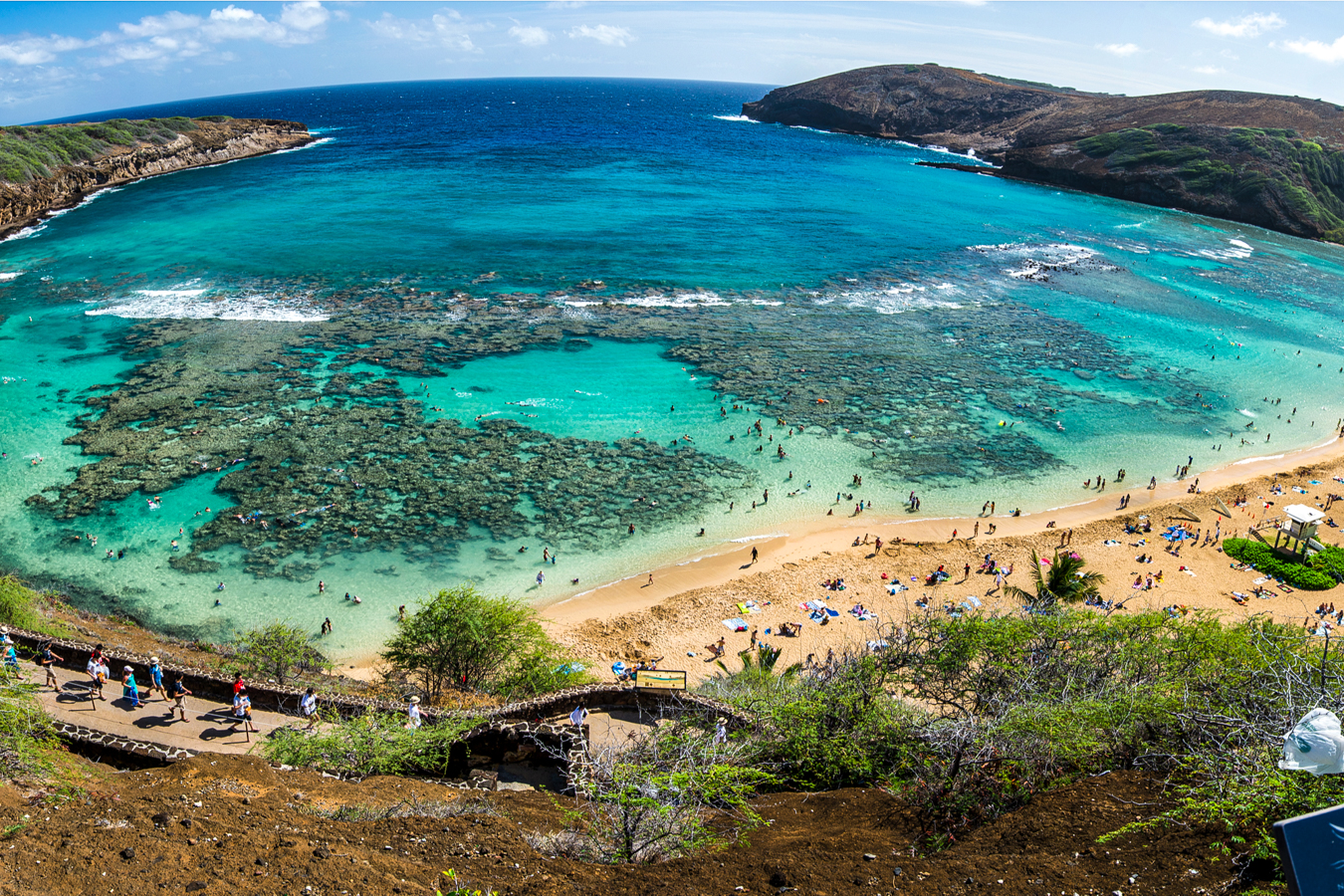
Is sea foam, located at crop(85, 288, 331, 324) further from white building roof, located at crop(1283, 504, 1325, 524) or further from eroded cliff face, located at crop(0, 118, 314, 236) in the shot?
white building roof, located at crop(1283, 504, 1325, 524)

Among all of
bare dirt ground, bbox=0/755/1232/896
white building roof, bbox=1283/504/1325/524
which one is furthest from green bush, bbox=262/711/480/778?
white building roof, bbox=1283/504/1325/524

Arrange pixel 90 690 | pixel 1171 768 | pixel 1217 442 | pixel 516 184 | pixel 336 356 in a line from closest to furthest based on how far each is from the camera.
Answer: pixel 1171 768 → pixel 90 690 → pixel 1217 442 → pixel 336 356 → pixel 516 184

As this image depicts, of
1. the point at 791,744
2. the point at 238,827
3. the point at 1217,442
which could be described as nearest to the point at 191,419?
the point at 238,827

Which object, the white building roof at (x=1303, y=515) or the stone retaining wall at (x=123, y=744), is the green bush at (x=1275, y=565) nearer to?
the white building roof at (x=1303, y=515)

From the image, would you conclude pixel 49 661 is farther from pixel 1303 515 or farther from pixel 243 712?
pixel 1303 515

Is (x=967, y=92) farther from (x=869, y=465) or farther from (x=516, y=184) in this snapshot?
(x=869, y=465)

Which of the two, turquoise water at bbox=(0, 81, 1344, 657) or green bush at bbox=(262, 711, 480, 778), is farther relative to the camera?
turquoise water at bbox=(0, 81, 1344, 657)

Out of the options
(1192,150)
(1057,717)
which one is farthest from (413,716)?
(1192,150)
